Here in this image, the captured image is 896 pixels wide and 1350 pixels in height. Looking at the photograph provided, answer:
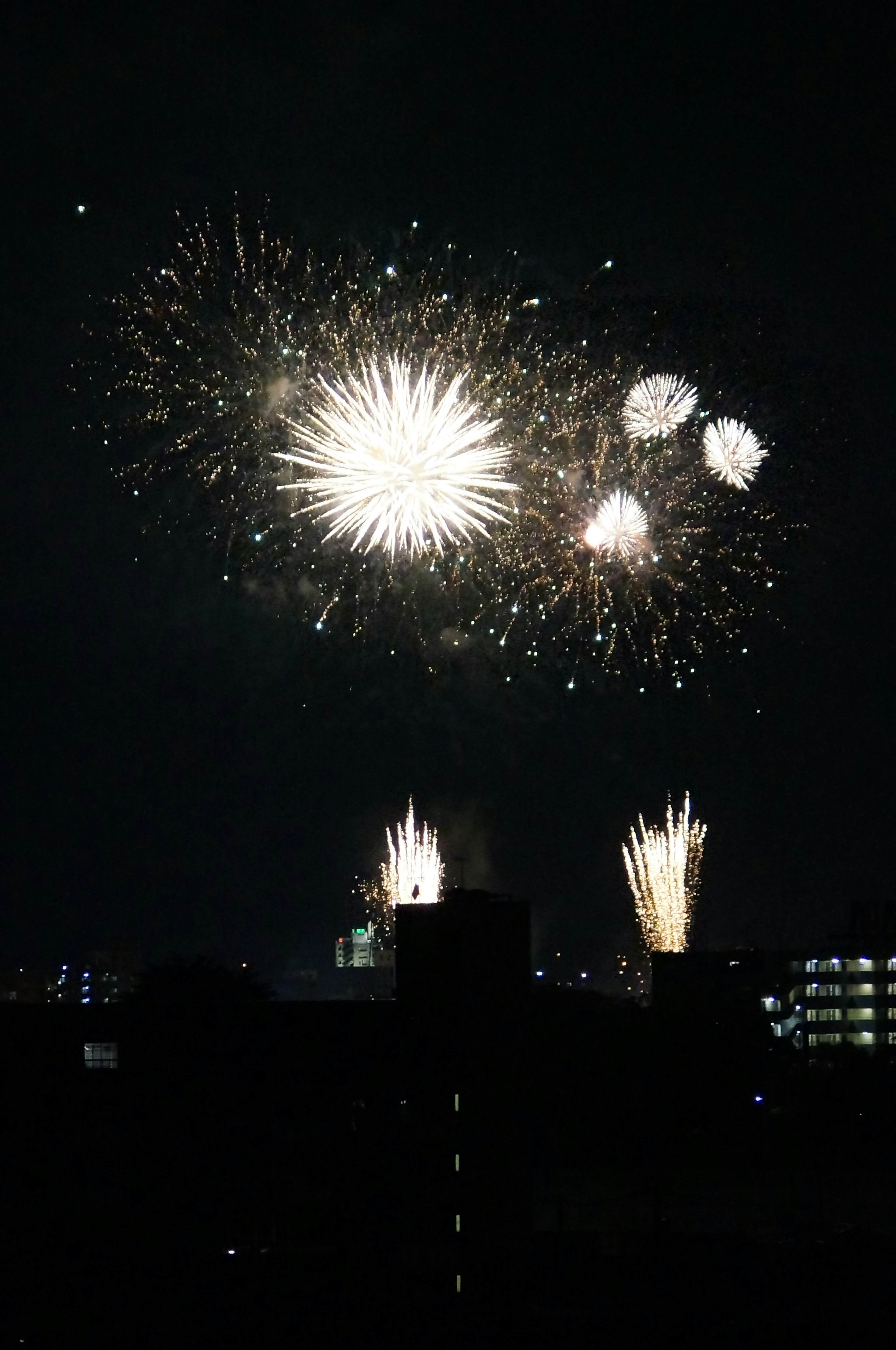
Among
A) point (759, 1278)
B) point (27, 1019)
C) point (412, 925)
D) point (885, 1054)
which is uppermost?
point (412, 925)

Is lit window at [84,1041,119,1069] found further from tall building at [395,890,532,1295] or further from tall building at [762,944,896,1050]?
tall building at [762,944,896,1050]

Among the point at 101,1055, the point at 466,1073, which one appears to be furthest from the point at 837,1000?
the point at 101,1055

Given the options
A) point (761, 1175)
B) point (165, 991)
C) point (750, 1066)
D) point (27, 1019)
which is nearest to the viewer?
point (27, 1019)

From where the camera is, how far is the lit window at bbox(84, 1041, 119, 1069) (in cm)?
2027

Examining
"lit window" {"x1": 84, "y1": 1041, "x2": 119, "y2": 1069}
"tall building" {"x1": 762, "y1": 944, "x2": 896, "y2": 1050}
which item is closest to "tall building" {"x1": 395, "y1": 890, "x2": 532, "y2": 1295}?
"lit window" {"x1": 84, "y1": 1041, "x2": 119, "y2": 1069}

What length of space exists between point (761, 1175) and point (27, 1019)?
18545 millimetres

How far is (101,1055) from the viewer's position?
20406mm

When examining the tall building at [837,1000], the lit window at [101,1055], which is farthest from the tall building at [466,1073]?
the tall building at [837,1000]

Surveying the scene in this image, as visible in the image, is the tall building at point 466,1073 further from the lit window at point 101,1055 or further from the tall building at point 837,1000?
the tall building at point 837,1000

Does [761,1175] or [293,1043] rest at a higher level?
[293,1043]

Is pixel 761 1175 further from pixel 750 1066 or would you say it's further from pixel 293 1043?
pixel 750 1066

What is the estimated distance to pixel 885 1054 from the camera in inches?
2822

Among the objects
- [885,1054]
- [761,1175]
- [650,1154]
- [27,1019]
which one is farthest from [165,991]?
[885,1054]

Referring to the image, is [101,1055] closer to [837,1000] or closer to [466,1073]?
[466,1073]
